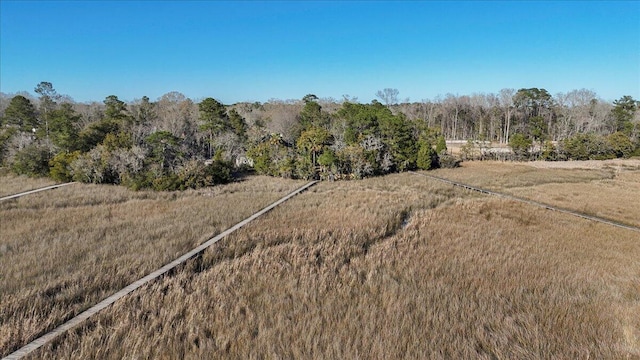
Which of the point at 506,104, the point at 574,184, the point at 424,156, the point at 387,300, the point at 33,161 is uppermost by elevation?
the point at 506,104

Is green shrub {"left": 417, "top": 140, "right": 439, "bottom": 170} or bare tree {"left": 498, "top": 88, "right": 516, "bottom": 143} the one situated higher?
bare tree {"left": 498, "top": 88, "right": 516, "bottom": 143}

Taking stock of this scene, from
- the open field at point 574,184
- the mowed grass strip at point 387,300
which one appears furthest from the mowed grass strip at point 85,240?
the open field at point 574,184

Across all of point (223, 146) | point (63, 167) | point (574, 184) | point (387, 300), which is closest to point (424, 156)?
point (574, 184)

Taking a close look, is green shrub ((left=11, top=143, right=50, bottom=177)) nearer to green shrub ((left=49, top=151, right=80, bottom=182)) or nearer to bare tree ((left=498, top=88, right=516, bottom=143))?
green shrub ((left=49, top=151, right=80, bottom=182))

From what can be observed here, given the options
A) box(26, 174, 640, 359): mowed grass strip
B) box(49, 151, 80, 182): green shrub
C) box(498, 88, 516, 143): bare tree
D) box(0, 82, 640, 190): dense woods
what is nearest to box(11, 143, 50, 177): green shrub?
box(0, 82, 640, 190): dense woods

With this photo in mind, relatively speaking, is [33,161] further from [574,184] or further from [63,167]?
[574,184]

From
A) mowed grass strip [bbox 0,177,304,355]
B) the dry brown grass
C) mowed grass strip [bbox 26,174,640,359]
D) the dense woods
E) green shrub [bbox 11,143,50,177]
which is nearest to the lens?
mowed grass strip [bbox 26,174,640,359]
